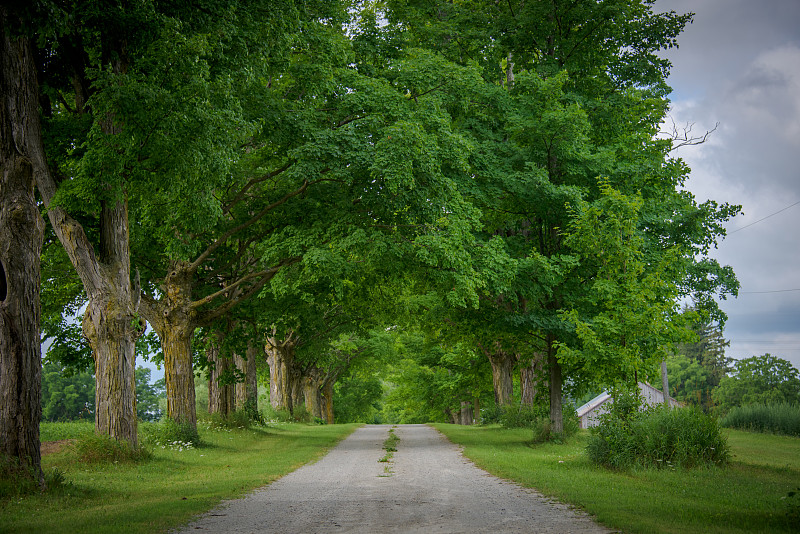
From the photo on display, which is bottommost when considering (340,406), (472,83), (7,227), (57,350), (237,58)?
(340,406)

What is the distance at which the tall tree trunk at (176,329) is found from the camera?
19.8 metres

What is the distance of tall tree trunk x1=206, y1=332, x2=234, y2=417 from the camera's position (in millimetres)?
25469

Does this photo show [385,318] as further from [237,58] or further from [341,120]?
[237,58]

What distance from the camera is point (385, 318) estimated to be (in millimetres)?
28578

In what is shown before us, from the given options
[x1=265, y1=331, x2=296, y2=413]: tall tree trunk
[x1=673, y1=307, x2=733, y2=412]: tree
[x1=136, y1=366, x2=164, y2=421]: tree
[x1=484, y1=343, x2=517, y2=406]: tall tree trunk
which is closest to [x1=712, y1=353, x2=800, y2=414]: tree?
[x1=673, y1=307, x2=733, y2=412]: tree

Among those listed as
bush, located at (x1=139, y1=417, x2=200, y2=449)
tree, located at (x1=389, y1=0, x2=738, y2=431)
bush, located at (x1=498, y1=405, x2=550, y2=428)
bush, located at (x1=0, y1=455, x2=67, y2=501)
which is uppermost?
tree, located at (x1=389, y1=0, x2=738, y2=431)

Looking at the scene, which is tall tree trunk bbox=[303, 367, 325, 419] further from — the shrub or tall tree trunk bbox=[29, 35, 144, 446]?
tall tree trunk bbox=[29, 35, 144, 446]

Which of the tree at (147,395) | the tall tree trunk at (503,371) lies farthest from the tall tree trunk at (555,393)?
the tree at (147,395)

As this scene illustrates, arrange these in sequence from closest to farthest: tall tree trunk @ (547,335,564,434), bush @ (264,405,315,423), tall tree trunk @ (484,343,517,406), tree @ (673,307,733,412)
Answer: tall tree trunk @ (547,335,564,434)
tall tree trunk @ (484,343,517,406)
bush @ (264,405,315,423)
tree @ (673,307,733,412)

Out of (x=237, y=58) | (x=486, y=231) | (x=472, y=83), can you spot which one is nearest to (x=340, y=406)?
(x=486, y=231)

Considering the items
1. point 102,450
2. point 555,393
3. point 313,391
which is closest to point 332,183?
point 102,450

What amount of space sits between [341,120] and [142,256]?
307 inches

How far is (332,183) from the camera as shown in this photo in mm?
19188

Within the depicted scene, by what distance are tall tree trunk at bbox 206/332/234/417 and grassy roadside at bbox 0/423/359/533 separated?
5.84 m
